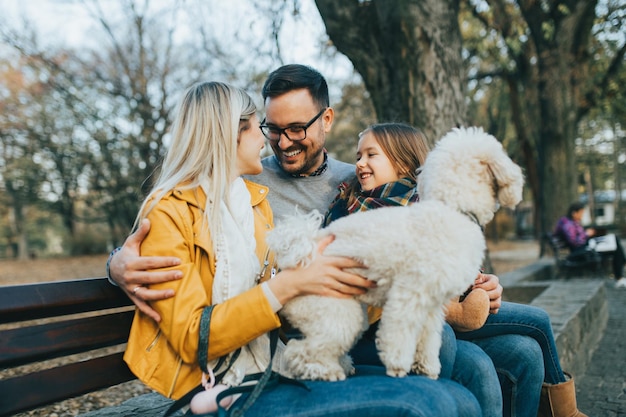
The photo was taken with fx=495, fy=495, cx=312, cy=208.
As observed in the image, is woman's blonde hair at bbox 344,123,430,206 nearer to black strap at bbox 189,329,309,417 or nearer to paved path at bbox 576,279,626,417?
black strap at bbox 189,329,309,417

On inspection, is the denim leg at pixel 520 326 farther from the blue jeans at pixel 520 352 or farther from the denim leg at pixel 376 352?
the denim leg at pixel 376 352

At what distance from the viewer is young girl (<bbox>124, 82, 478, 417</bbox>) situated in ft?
5.51

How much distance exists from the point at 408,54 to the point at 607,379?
3604mm

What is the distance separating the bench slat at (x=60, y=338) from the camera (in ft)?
5.81

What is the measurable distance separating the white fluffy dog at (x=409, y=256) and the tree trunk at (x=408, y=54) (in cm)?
339

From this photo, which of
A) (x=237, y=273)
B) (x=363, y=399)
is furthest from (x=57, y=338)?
(x=363, y=399)

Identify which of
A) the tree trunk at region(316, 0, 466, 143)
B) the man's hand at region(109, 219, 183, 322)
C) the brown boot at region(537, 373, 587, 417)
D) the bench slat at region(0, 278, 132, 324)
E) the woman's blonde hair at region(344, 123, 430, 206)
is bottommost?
the brown boot at region(537, 373, 587, 417)

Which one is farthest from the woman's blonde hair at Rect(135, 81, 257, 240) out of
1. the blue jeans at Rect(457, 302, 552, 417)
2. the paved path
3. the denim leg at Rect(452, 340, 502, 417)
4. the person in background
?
the person in background

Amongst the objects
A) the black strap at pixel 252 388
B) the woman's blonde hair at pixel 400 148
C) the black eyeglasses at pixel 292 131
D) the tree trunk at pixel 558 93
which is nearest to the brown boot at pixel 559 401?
the woman's blonde hair at pixel 400 148

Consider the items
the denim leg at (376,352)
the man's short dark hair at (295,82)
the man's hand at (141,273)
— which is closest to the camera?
the man's hand at (141,273)

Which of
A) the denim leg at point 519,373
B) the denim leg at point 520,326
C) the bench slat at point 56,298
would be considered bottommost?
the denim leg at point 519,373

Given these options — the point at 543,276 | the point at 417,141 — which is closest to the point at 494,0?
the point at 543,276

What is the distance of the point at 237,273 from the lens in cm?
187

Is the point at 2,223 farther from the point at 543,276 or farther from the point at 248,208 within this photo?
the point at 248,208
